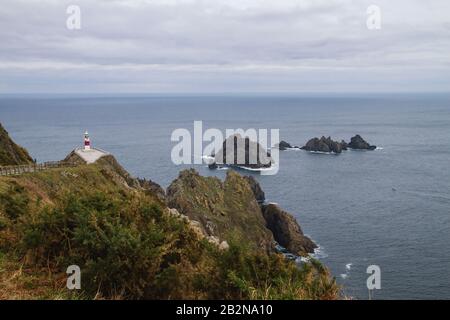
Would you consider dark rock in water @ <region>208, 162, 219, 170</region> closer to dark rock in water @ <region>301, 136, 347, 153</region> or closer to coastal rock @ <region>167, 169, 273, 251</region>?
dark rock in water @ <region>301, 136, 347, 153</region>

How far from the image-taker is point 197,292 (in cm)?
901

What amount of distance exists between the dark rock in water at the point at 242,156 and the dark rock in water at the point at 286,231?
157 ft

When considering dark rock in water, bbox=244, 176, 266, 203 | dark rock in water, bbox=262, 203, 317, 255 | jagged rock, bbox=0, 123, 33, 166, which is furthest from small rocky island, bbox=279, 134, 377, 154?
jagged rock, bbox=0, 123, 33, 166

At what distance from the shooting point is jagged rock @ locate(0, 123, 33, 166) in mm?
41500

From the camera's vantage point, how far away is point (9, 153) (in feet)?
143

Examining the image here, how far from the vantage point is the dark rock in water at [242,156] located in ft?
385

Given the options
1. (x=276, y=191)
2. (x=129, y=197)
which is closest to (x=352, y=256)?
(x=276, y=191)

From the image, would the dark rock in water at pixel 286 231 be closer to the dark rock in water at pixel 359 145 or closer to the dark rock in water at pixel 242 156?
the dark rock in water at pixel 242 156

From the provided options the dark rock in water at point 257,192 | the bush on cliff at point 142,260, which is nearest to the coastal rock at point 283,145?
the dark rock in water at point 257,192

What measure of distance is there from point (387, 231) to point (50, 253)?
6000 centimetres

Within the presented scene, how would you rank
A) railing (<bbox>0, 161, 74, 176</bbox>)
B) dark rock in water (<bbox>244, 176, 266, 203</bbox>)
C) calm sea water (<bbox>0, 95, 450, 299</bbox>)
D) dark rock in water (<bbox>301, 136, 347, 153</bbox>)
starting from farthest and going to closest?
dark rock in water (<bbox>301, 136, 347, 153</bbox>) → dark rock in water (<bbox>244, 176, 266, 203</bbox>) → calm sea water (<bbox>0, 95, 450, 299</bbox>) → railing (<bbox>0, 161, 74, 176</bbox>)

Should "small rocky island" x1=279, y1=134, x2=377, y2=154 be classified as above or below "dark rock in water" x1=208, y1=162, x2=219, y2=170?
above

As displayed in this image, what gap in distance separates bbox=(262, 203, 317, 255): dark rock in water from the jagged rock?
34390 millimetres
